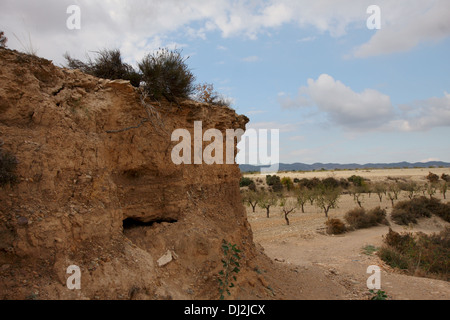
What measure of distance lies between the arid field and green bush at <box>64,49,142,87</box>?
17.6 feet

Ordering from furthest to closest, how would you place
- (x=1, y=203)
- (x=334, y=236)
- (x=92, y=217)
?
(x=334, y=236)
(x=92, y=217)
(x=1, y=203)

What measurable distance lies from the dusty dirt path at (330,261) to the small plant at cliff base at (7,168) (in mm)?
4960

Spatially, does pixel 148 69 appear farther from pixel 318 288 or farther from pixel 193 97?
pixel 318 288

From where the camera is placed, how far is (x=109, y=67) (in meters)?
5.41

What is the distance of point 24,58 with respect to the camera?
13.0 feet

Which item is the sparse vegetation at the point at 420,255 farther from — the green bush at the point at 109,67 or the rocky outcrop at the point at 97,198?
the green bush at the point at 109,67

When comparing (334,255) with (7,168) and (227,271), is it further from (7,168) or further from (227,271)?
(7,168)

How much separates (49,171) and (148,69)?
2.60 metres

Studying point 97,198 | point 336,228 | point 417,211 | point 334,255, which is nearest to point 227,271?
point 97,198

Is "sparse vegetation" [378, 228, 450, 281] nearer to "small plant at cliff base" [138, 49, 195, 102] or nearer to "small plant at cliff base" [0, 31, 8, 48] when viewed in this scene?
"small plant at cliff base" [138, 49, 195, 102]

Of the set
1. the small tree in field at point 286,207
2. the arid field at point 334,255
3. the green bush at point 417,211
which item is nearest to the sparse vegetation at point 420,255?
the arid field at point 334,255

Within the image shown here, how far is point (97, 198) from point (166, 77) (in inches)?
104
